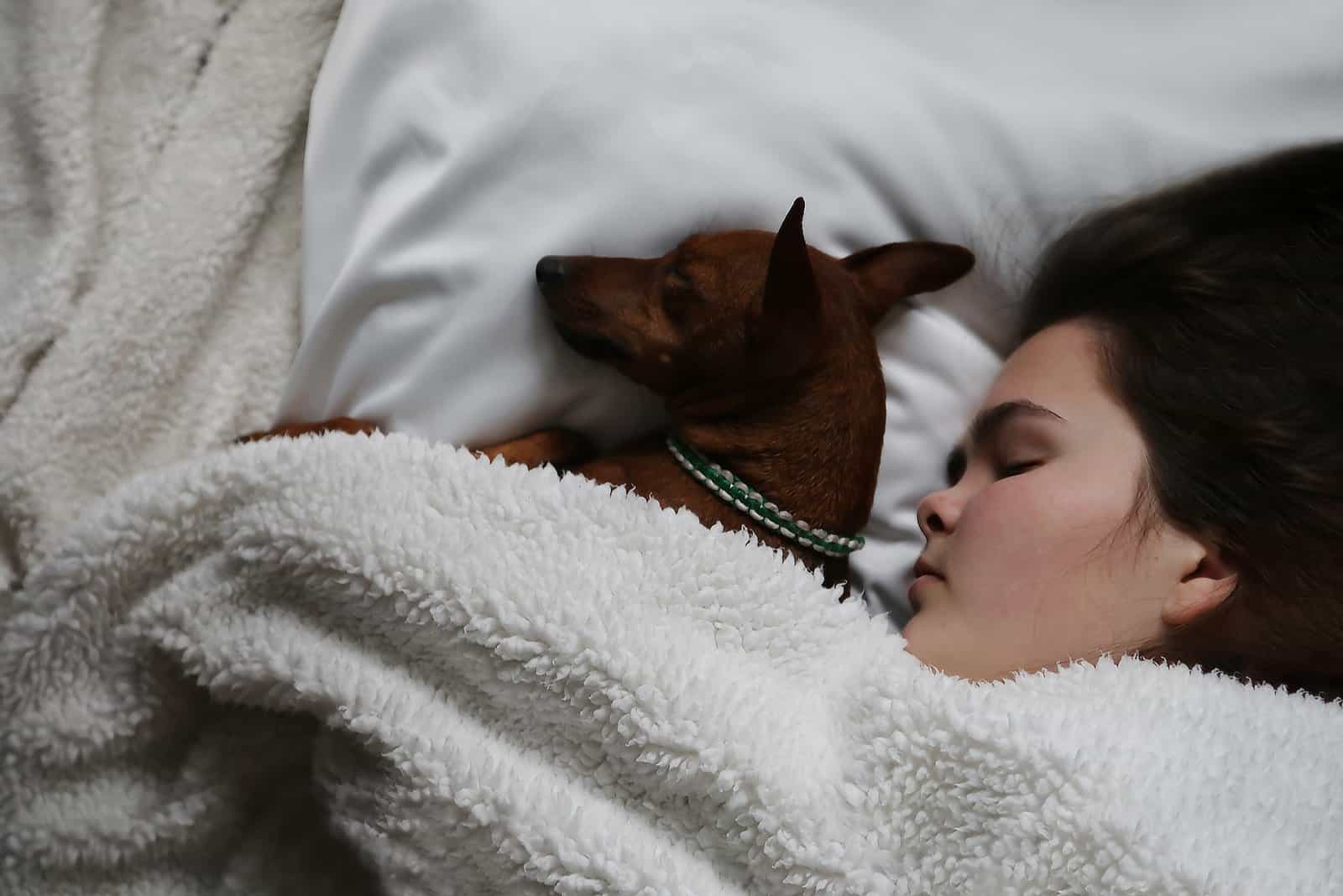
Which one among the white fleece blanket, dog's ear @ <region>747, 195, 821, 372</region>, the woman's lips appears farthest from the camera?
the woman's lips

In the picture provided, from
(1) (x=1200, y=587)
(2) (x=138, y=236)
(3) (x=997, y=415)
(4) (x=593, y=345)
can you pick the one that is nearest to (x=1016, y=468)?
(3) (x=997, y=415)

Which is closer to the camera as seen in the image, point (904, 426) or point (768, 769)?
point (768, 769)

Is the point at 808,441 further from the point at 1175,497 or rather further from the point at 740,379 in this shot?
the point at 1175,497

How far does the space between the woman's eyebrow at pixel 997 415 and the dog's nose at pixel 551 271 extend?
1.33ft

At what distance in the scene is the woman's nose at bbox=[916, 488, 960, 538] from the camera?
0.93m

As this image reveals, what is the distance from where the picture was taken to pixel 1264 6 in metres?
1.06

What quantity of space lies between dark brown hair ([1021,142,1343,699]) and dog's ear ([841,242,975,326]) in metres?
0.12

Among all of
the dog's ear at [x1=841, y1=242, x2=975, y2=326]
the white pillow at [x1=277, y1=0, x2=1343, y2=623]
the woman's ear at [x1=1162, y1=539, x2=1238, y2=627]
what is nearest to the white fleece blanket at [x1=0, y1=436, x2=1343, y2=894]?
the woman's ear at [x1=1162, y1=539, x2=1238, y2=627]

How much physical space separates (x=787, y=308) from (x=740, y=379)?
8 cm

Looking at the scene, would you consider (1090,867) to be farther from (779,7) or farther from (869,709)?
(779,7)

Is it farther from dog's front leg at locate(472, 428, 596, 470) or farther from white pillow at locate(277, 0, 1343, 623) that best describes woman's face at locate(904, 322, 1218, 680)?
dog's front leg at locate(472, 428, 596, 470)

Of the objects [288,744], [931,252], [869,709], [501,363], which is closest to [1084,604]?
[869,709]

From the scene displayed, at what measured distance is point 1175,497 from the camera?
0.85 m

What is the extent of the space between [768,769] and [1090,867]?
21 centimetres
